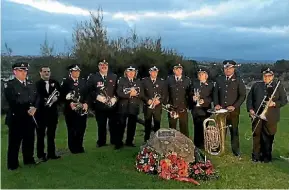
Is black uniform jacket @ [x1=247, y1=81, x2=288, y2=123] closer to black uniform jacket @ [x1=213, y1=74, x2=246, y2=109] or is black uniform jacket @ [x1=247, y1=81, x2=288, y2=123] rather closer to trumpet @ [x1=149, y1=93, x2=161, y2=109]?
black uniform jacket @ [x1=213, y1=74, x2=246, y2=109]

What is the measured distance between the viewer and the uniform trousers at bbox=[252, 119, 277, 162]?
39.0 feet

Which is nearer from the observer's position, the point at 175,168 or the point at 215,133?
the point at 175,168

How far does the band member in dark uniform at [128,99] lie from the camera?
12.6 m

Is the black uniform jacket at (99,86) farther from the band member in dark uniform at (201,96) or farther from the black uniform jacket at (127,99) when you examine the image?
the band member in dark uniform at (201,96)

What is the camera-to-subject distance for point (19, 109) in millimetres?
11148

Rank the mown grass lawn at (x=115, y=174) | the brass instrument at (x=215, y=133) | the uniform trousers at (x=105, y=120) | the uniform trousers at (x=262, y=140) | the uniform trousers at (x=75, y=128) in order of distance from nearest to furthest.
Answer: the mown grass lawn at (x=115, y=174), the uniform trousers at (x=262, y=140), the brass instrument at (x=215, y=133), the uniform trousers at (x=75, y=128), the uniform trousers at (x=105, y=120)

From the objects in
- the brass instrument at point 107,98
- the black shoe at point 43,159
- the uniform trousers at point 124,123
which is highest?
the brass instrument at point 107,98

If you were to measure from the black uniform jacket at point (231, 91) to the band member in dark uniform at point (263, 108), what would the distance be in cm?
24

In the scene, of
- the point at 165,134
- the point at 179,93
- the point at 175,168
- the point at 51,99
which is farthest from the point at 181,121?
the point at 51,99

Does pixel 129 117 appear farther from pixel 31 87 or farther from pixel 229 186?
pixel 229 186

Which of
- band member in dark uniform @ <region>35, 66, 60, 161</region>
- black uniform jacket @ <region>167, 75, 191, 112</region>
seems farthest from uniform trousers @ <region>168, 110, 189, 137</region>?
band member in dark uniform @ <region>35, 66, 60, 161</region>

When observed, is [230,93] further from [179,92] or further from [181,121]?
[181,121]

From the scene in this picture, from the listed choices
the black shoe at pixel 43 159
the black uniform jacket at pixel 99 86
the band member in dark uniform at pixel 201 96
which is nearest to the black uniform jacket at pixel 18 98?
the black shoe at pixel 43 159

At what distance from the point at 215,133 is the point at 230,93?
995mm
